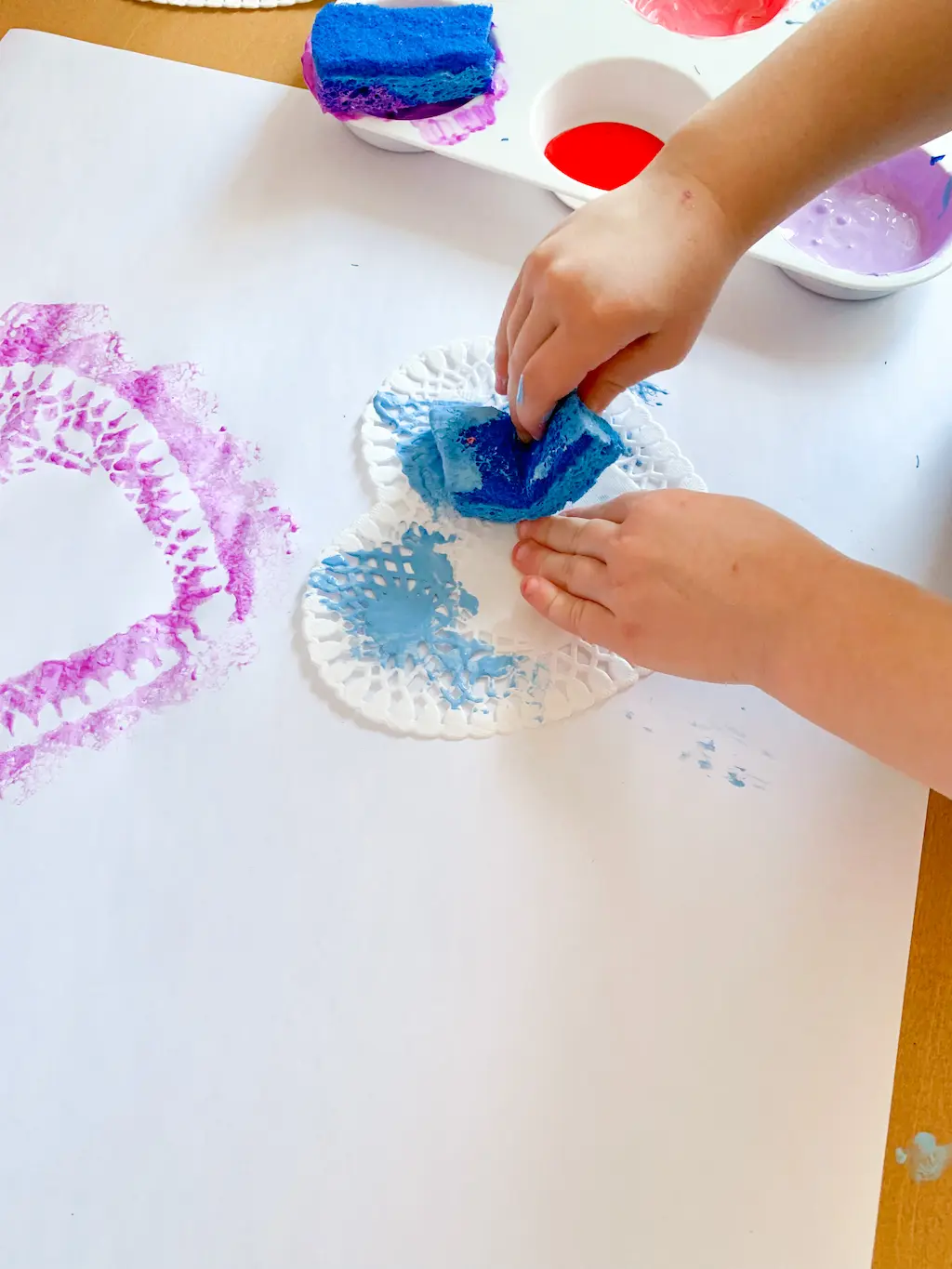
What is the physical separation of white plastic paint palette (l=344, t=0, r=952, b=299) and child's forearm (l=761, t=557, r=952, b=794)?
28 centimetres

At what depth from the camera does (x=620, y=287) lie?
477mm

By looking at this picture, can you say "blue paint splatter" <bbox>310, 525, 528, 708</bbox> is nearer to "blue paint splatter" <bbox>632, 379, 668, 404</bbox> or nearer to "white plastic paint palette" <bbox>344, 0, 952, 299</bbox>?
"blue paint splatter" <bbox>632, 379, 668, 404</bbox>

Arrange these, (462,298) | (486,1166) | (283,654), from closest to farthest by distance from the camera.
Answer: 1. (486,1166)
2. (283,654)
3. (462,298)

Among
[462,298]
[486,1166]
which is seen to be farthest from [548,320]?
[486,1166]

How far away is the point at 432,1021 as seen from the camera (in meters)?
0.47

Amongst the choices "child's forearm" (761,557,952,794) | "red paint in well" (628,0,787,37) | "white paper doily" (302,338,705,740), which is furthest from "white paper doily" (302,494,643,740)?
"red paint in well" (628,0,787,37)

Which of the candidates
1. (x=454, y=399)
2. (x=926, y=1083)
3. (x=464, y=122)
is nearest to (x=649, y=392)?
(x=454, y=399)

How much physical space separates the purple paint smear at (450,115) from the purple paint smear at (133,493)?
23cm

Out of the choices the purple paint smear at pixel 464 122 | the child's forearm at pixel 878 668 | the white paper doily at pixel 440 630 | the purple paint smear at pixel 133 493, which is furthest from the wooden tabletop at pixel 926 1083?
→ the purple paint smear at pixel 464 122

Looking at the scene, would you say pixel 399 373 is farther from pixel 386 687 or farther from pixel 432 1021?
pixel 432 1021

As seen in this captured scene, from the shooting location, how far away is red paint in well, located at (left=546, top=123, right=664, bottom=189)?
0.68 m

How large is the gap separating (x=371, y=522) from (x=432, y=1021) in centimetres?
28

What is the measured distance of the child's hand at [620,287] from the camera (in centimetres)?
48

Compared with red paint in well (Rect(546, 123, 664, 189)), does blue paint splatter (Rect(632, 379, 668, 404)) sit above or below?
below
